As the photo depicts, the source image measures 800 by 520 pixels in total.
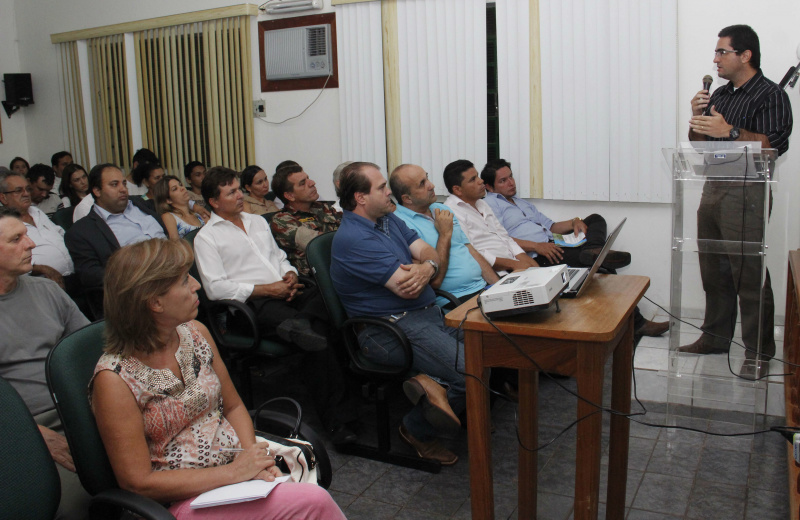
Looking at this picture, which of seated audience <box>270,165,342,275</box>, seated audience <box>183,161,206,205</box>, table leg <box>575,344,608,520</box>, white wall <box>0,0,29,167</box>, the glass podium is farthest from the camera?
white wall <box>0,0,29,167</box>

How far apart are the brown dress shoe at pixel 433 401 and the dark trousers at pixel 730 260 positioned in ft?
4.39

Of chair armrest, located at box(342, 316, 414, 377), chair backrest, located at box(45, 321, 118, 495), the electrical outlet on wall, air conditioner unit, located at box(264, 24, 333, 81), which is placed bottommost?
chair armrest, located at box(342, 316, 414, 377)

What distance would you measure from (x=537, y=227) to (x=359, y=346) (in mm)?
2110

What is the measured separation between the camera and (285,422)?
1.92 metres

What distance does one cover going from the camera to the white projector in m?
1.84

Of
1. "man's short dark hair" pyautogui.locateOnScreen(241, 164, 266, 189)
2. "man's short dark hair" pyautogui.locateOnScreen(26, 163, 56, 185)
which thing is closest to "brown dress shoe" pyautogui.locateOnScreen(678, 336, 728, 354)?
"man's short dark hair" pyautogui.locateOnScreen(241, 164, 266, 189)

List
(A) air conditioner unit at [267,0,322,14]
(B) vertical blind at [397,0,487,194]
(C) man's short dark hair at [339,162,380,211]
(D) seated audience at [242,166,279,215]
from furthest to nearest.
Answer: (A) air conditioner unit at [267,0,322,14] → (B) vertical blind at [397,0,487,194] → (D) seated audience at [242,166,279,215] → (C) man's short dark hair at [339,162,380,211]

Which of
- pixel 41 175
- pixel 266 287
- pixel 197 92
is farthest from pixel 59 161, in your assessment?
pixel 266 287

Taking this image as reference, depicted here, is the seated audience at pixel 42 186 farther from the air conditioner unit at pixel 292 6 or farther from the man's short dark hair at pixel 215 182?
the man's short dark hair at pixel 215 182

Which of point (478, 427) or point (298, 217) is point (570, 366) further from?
point (298, 217)

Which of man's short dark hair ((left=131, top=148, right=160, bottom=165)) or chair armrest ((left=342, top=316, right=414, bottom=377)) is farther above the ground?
man's short dark hair ((left=131, top=148, right=160, bottom=165))

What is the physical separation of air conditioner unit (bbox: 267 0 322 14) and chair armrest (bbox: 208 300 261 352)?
304 cm

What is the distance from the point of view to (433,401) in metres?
2.55

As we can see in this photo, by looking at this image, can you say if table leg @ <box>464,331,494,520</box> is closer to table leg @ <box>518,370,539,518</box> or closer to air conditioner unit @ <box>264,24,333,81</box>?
table leg @ <box>518,370,539,518</box>
